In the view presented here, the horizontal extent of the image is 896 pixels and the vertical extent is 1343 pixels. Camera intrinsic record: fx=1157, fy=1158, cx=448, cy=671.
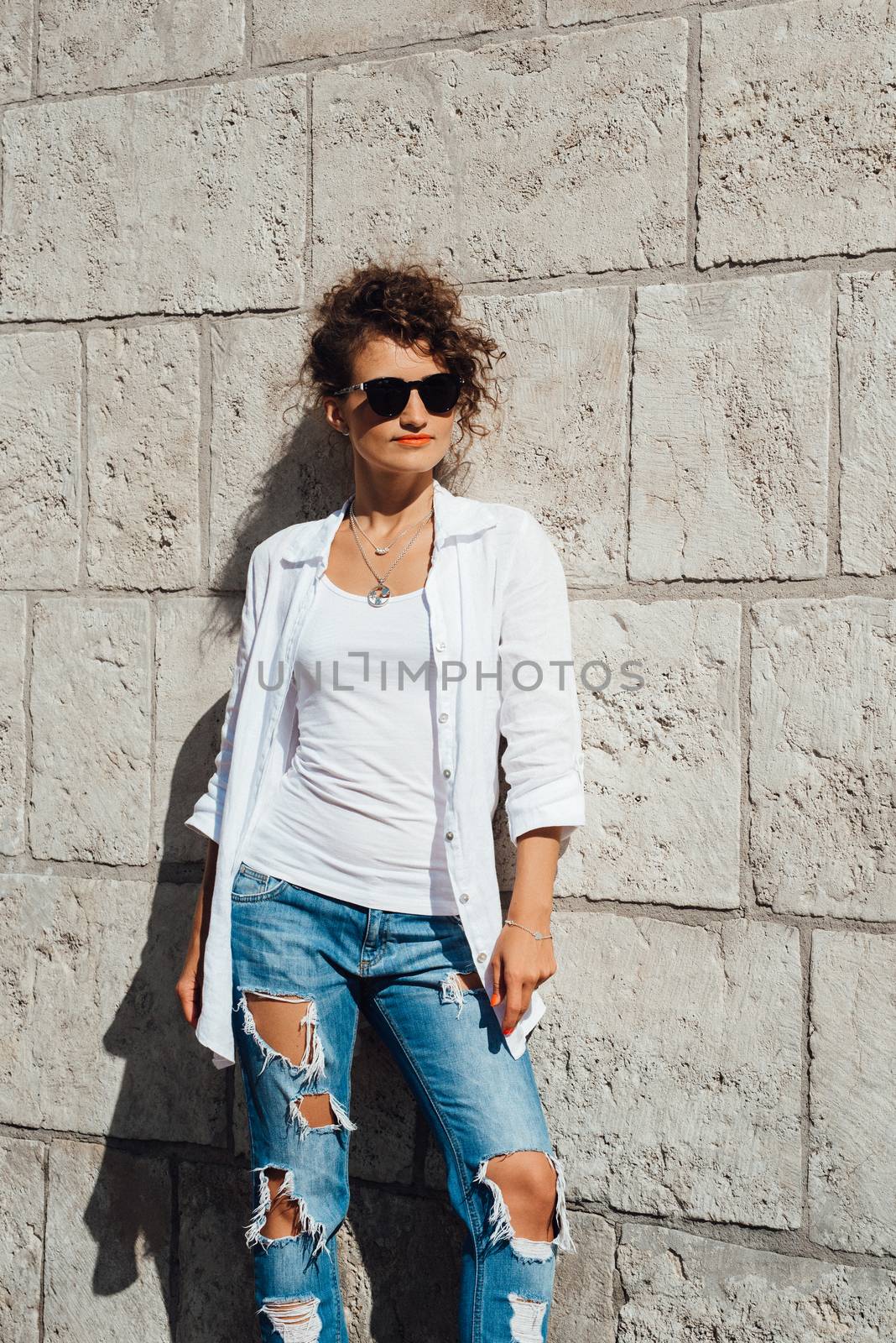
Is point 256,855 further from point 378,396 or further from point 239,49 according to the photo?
point 239,49

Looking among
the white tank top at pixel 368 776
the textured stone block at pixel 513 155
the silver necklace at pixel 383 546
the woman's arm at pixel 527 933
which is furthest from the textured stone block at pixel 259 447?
the woman's arm at pixel 527 933

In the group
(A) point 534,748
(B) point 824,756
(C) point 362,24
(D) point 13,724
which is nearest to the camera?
(A) point 534,748

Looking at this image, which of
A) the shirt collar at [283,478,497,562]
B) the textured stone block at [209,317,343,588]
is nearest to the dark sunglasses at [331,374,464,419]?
the shirt collar at [283,478,497,562]

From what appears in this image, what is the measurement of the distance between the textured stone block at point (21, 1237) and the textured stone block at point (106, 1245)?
1.4 inches

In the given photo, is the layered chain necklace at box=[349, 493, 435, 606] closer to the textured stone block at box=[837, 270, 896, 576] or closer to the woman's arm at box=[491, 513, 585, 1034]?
the woman's arm at box=[491, 513, 585, 1034]

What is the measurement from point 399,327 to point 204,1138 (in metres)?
1.91

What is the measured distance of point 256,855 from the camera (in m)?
2.23

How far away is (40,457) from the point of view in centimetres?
293

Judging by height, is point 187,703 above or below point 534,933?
above

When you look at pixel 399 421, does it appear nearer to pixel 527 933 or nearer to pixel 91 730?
pixel 527 933

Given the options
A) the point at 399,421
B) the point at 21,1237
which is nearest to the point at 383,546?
the point at 399,421

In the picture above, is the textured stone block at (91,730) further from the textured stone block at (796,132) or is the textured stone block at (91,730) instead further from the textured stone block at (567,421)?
the textured stone block at (796,132)

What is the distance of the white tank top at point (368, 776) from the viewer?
2.14 meters

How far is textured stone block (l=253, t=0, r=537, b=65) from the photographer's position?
2586mm
